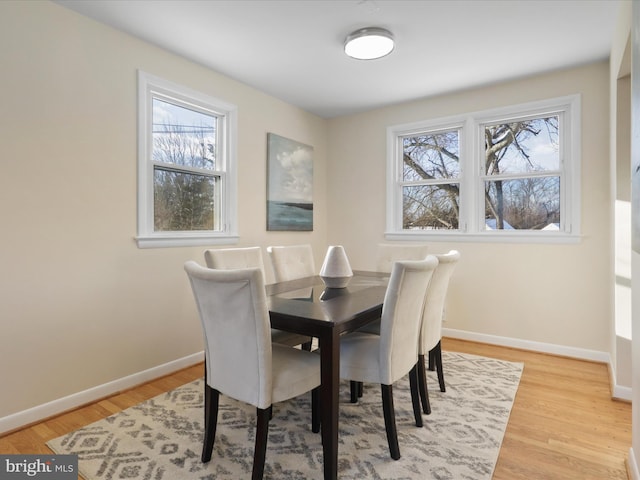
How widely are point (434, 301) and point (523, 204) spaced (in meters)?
1.91

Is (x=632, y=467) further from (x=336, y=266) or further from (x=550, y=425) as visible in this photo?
(x=336, y=266)

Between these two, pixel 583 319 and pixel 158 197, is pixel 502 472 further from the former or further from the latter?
pixel 158 197

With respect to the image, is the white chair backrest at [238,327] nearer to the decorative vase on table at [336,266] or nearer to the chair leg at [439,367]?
the decorative vase on table at [336,266]

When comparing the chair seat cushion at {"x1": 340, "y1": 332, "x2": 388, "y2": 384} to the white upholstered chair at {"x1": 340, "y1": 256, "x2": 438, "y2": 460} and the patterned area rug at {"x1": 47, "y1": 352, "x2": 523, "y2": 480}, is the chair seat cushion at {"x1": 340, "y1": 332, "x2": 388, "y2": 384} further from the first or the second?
the patterned area rug at {"x1": 47, "y1": 352, "x2": 523, "y2": 480}

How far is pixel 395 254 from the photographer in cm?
332

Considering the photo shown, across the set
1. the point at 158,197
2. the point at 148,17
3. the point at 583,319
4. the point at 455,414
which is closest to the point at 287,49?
the point at 148,17

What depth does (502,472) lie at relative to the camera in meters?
1.71

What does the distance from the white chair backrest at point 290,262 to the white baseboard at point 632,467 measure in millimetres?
2191

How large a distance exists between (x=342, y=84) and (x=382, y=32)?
103 cm

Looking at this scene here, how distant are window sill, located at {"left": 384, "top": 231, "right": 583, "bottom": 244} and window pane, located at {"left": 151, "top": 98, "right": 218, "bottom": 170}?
2.16m

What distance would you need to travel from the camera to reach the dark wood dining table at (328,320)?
1569 mm

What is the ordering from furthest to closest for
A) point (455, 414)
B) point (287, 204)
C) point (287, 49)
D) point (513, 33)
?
point (287, 204) < point (287, 49) < point (513, 33) < point (455, 414)

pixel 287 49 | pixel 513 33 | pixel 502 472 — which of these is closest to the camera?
pixel 502 472

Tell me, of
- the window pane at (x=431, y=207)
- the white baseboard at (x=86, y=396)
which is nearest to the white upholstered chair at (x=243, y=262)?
the white baseboard at (x=86, y=396)
